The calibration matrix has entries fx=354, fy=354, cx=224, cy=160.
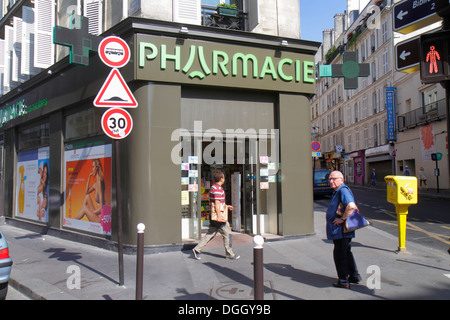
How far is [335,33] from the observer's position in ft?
153

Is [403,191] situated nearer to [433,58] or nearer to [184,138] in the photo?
[433,58]

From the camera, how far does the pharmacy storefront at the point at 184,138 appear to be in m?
7.12

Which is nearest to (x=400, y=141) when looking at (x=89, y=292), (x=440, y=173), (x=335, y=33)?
(x=440, y=173)

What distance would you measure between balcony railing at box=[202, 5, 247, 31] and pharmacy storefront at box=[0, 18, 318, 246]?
877mm

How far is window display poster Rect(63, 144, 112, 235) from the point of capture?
788cm

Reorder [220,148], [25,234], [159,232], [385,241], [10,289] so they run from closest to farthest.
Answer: [10,289]
[159,232]
[385,241]
[220,148]
[25,234]

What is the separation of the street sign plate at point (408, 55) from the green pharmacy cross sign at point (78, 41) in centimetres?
612

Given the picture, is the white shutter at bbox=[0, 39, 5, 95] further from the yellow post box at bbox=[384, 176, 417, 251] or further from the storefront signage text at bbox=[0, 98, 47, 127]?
the yellow post box at bbox=[384, 176, 417, 251]

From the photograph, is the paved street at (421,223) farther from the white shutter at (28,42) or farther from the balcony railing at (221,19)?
the white shutter at (28,42)

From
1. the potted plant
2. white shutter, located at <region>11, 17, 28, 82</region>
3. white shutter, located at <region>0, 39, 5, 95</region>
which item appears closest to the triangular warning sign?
the potted plant

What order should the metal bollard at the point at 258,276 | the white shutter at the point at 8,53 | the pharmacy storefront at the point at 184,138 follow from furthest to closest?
the white shutter at the point at 8,53, the pharmacy storefront at the point at 184,138, the metal bollard at the point at 258,276

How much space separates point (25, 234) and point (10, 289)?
556cm

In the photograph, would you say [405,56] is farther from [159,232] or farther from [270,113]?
[159,232]

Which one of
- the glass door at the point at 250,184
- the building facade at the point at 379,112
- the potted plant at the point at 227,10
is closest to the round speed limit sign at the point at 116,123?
the glass door at the point at 250,184
